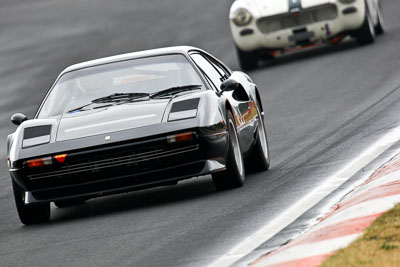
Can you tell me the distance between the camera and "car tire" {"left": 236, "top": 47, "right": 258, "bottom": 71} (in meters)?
20.0

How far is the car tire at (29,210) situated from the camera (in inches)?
336

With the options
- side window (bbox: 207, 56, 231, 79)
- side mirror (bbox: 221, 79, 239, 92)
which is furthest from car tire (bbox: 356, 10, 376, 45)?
side mirror (bbox: 221, 79, 239, 92)

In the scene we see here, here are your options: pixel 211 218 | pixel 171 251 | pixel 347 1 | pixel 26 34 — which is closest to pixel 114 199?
pixel 211 218

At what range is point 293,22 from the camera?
62.0 feet

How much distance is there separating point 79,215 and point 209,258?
2.72 metres

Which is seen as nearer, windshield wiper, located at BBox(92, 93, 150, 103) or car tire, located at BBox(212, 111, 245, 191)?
car tire, located at BBox(212, 111, 245, 191)

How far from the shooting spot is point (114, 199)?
957 cm

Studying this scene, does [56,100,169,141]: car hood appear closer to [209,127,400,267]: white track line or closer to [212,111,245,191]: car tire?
[212,111,245,191]: car tire

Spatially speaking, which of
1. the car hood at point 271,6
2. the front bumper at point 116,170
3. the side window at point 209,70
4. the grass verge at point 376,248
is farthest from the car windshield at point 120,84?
the car hood at point 271,6

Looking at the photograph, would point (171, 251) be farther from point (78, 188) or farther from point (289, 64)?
point (289, 64)

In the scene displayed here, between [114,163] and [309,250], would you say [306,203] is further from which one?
[309,250]

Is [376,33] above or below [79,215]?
below

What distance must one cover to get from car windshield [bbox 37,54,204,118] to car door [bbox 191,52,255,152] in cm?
25

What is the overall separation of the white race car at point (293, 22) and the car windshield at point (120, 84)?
9.56m
